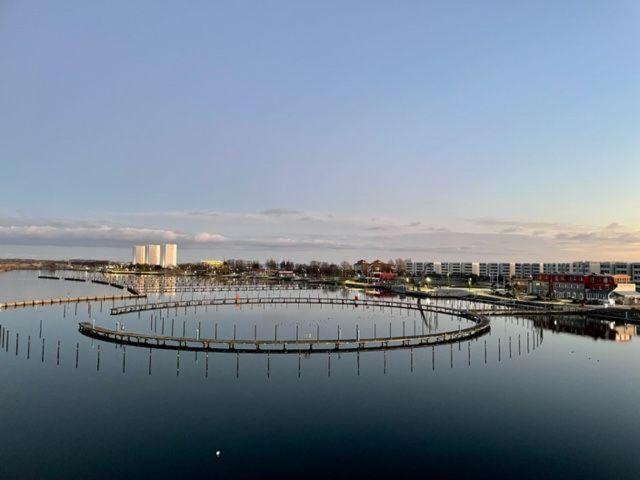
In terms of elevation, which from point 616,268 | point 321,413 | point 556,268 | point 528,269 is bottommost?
point 321,413

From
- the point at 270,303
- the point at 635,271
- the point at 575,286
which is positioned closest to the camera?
the point at 575,286

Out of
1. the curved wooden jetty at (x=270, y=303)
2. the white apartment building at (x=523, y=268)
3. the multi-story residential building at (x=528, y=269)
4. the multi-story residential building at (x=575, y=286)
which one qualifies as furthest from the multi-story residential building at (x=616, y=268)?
the curved wooden jetty at (x=270, y=303)

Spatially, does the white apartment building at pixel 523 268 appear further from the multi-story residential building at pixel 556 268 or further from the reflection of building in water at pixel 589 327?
the reflection of building in water at pixel 589 327

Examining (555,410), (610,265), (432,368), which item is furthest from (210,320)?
(610,265)

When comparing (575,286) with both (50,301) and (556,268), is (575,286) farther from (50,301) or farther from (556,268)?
(556,268)

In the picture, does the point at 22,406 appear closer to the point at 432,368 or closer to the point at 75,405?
the point at 75,405

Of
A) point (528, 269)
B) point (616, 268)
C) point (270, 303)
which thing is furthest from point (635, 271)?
point (270, 303)

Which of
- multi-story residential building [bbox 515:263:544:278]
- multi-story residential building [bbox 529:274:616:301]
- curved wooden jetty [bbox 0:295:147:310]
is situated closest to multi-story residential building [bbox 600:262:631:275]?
multi-story residential building [bbox 515:263:544:278]
